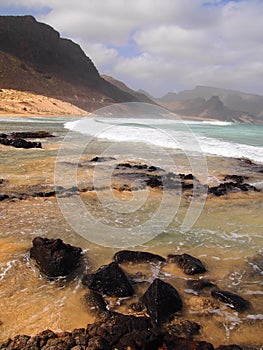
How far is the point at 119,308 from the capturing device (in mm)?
3760

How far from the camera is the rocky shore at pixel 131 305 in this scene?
123 inches

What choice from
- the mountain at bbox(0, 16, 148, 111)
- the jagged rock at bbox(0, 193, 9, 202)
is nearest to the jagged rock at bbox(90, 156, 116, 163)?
the jagged rock at bbox(0, 193, 9, 202)

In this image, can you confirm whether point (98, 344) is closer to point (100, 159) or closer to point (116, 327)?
point (116, 327)

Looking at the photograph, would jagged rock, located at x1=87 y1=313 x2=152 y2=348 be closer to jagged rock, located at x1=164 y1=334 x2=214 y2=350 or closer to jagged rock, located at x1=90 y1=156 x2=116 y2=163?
jagged rock, located at x1=164 y1=334 x2=214 y2=350

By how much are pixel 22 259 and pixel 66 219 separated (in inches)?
76.5

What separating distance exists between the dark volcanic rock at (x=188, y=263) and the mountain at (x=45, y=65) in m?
89.7

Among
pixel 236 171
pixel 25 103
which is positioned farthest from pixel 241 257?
pixel 25 103

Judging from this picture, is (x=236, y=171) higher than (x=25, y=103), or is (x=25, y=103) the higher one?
(x=25, y=103)

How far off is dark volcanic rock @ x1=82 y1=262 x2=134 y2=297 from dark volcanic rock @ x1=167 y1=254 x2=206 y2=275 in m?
1.00

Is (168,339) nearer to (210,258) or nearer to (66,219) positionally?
(210,258)

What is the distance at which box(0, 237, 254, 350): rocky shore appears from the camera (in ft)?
10.2

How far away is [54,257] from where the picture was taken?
4484mm

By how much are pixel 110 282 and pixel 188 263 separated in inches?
50.7

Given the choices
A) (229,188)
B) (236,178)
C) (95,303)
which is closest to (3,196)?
(95,303)
